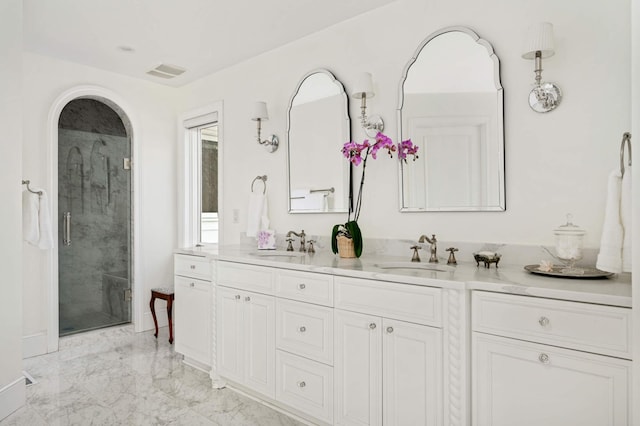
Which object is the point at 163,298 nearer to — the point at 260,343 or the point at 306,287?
the point at 260,343

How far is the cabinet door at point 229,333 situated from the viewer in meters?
2.60

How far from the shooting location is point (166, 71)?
3828mm

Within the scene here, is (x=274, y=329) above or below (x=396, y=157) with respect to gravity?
below

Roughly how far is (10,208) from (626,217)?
3241 millimetres

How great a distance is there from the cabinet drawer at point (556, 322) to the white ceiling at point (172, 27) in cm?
199

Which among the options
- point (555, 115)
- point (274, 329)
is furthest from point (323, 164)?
point (555, 115)

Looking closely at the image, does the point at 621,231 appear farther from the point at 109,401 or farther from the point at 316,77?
the point at 109,401

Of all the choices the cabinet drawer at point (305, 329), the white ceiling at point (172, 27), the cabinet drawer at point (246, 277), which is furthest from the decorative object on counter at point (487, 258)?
the white ceiling at point (172, 27)

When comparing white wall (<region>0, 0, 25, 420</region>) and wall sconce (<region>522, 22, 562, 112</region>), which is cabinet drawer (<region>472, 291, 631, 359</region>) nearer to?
wall sconce (<region>522, 22, 562, 112</region>)

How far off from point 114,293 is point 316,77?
2936mm

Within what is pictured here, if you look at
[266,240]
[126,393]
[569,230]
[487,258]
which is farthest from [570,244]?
[126,393]

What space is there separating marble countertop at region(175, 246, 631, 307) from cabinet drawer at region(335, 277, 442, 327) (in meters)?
0.03

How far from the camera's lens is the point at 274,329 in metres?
2.38

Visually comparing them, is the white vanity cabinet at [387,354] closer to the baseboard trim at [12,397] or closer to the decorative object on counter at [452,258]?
the decorative object on counter at [452,258]
